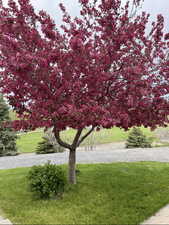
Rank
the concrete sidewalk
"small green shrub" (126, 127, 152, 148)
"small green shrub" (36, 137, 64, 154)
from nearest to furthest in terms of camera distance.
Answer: the concrete sidewalk < "small green shrub" (36, 137, 64, 154) < "small green shrub" (126, 127, 152, 148)

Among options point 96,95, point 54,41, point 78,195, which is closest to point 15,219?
point 78,195

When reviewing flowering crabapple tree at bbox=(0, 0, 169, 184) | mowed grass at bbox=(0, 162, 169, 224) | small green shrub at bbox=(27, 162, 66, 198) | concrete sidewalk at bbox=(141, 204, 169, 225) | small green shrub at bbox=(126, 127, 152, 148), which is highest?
flowering crabapple tree at bbox=(0, 0, 169, 184)

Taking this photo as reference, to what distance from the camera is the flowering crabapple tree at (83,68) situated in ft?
11.2

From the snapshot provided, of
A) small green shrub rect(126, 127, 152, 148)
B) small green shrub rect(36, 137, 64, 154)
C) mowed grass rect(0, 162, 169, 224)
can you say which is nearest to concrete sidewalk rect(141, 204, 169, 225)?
mowed grass rect(0, 162, 169, 224)

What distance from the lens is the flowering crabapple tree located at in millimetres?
3408

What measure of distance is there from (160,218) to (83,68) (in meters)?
2.83

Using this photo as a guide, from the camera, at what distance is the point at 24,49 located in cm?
362

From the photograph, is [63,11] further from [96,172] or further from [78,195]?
[96,172]

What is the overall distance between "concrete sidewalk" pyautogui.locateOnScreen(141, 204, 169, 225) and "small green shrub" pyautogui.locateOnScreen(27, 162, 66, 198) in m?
1.84

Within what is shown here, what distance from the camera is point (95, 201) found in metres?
4.18

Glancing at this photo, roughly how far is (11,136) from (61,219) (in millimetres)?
10529

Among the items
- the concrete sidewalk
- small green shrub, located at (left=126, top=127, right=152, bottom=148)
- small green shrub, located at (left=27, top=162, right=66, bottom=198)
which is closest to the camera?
the concrete sidewalk

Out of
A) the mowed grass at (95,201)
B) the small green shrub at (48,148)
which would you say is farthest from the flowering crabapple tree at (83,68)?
the small green shrub at (48,148)

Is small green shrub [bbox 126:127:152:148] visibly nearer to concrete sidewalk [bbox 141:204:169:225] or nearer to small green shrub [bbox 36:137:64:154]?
small green shrub [bbox 36:137:64:154]
